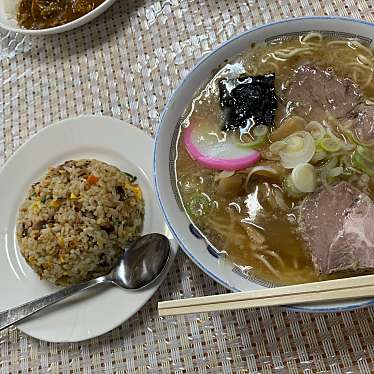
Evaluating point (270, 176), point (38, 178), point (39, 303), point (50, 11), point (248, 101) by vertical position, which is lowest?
point (39, 303)

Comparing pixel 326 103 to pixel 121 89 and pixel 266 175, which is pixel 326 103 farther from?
pixel 121 89

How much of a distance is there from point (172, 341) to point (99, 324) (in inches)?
9.6

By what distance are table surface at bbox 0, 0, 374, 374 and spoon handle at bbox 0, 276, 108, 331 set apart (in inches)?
4.4

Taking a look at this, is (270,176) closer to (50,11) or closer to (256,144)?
(256,144)

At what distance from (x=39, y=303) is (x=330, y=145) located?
108cm

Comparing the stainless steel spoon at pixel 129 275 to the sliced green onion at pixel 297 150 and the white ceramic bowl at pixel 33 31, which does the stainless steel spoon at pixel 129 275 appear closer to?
the sliced green onion at pixel 297 150

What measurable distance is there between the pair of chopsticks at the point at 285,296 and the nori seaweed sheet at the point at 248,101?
0.60 meters

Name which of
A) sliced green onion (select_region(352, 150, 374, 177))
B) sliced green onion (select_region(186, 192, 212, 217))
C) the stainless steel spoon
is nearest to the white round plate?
the stainless steel spoon

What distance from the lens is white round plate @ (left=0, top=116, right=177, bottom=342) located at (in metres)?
1.74

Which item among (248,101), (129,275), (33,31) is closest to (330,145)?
(248,101)

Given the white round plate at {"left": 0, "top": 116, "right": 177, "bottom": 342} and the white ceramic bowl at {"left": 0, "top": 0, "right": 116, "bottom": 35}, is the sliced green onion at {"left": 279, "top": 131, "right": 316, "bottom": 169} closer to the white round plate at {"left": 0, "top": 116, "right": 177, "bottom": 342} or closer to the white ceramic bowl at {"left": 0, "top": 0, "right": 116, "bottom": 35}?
the white round plate at {"left": 0, "top": 116, "right": 177, "bottom": 342}

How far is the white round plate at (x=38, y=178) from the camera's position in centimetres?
174

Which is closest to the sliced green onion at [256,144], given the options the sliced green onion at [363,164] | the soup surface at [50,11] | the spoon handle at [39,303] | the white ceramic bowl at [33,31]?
the sliced green onion at [363,164]

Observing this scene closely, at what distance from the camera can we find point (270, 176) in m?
1.71
